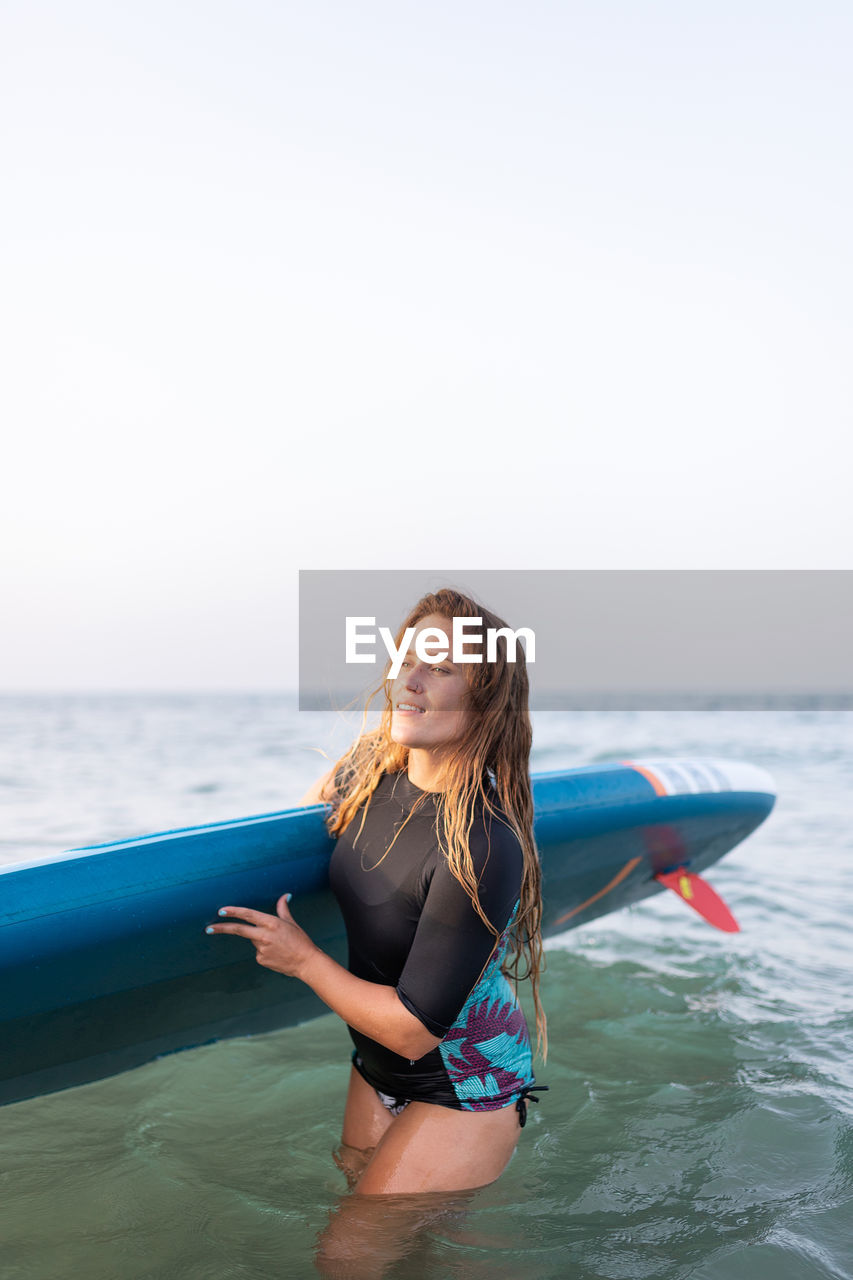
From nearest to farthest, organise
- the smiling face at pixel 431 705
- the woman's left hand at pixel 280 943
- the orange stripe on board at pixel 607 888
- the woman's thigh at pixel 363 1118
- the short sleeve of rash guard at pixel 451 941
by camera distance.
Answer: the short sleeve of rash guard at pixel 451 941, the woman's left hand at pixel 280 943, the smiling face at pixel 431 705, the woman's thigh at pixel 363 1118, the orange stripe on board at pixel 607 888

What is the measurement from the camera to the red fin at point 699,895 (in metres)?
4.02

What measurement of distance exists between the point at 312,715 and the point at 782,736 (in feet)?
29.2

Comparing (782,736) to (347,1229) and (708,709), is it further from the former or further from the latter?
(347,1229)

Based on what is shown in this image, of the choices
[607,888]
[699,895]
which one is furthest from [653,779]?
[699,895]

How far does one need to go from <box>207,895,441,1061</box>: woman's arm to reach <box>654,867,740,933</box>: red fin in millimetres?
2436

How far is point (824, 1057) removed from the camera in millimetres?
3289

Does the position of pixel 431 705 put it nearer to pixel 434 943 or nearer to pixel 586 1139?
pixel 434 943

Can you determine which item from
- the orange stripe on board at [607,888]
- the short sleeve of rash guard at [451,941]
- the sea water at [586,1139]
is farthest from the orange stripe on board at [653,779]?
the short sleeve of rash guard at [451,941]

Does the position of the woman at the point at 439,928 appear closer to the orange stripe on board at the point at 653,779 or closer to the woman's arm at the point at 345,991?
the woman's arm at the point at 345,991

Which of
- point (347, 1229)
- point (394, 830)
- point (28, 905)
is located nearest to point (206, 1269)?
point (347, 1229)

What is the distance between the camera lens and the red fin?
402 cm

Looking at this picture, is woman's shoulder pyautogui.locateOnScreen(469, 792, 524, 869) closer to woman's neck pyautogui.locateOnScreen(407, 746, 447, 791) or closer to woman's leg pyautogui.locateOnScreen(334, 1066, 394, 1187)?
woman's neck pyautogui.locateOnScreen(407, 746, 447, 791)

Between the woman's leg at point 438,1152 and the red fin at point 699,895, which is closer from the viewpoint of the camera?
the woman's leg at point 438,1152

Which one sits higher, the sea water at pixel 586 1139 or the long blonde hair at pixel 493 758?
the long blonde hair at pixel 493 758
